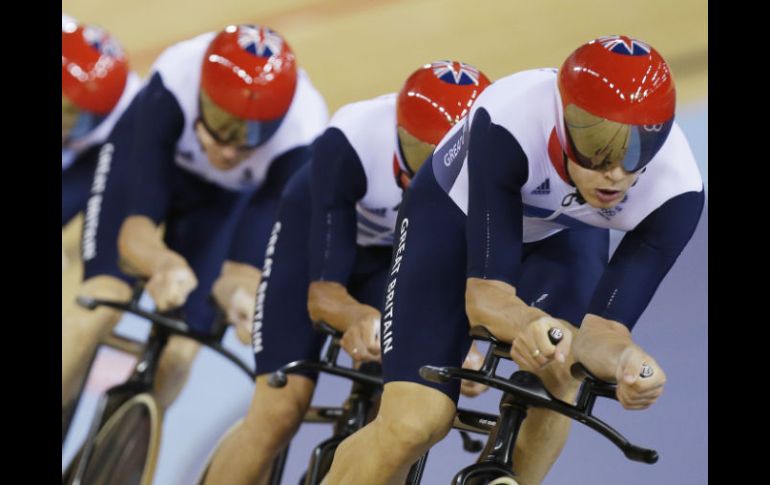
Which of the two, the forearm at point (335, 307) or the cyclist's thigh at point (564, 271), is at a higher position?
the cyclist's thigh at point (564, 271)

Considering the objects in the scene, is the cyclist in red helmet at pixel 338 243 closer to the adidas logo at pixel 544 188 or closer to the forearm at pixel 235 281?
the forearm at pixel 235 281

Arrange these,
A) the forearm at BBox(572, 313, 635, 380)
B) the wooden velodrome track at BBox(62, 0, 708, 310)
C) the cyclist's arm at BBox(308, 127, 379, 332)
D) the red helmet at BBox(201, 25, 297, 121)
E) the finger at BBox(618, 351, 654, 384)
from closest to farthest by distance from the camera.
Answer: the finger at BBox(618, 351, 654, 384) < the forearm at BBox(572, 313, 635, 380) < the cyclist's arm at BBox(308, 127, 379, 332) < the red helmet at BBox(201, 25, 297, 121) < the wooden velodrome track at BBox(62, 0, 708, 310)

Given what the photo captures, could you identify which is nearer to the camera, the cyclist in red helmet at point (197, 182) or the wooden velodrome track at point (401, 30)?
the cyclist in red helmet at point (197, 182)

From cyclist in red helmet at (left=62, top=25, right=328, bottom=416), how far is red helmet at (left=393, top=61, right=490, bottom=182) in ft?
2.42

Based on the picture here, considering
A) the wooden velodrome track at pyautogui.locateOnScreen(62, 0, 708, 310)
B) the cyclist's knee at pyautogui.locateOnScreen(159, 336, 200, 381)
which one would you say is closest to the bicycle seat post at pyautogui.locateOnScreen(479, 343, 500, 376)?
the cyclist's knee at pyautogui.locateOnScreen(159, 336, 200, 381)

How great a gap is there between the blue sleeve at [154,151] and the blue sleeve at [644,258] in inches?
75.0

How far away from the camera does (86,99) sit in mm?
4676

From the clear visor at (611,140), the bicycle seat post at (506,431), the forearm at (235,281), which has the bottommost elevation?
the forearm at (235,281)

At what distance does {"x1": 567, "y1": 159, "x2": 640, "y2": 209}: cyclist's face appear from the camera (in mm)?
2521

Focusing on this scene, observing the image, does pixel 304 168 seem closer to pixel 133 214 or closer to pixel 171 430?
pixel 133 214

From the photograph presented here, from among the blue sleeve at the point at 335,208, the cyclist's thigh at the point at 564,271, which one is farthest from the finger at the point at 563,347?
the blue sleeve at the point at 335,208

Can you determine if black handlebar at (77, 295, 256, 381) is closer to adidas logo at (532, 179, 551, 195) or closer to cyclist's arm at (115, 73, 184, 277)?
cyclist's arm at (115, 73, 184, 277)

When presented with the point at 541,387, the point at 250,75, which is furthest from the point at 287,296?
the point at 541,387

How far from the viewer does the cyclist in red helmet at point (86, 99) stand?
4.66 m
